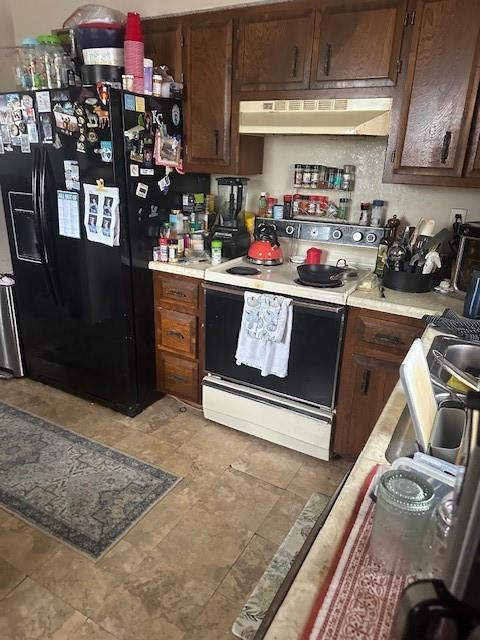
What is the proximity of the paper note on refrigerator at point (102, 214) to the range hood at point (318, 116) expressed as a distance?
79 centimetres

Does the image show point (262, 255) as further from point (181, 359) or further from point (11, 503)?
point (11, 503)

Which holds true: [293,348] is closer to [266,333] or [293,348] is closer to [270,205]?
[266,333]

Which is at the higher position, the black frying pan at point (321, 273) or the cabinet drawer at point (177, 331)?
the black frying pan at point (321, 273)

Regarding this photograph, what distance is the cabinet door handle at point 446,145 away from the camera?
6.49ft

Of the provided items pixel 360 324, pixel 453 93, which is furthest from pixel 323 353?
pixel 453 93

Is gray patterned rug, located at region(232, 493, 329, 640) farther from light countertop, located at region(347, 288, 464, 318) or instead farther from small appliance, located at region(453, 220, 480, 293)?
small appliance, located at region(453, 220, 480, 293)

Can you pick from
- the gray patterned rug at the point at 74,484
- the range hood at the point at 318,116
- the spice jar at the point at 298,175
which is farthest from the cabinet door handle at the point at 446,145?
the gray patterned rug at the point at 74,484

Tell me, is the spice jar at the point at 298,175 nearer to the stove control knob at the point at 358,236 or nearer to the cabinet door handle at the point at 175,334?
the stove control knob at the point at 358,236

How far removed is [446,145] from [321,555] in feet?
6.13

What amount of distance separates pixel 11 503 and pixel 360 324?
1.82 metres

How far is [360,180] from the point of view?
2.55m

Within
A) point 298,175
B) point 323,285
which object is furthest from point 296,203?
point 323,285

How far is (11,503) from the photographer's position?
2080 millimetres

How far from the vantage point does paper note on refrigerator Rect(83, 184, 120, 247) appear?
2375 mm
